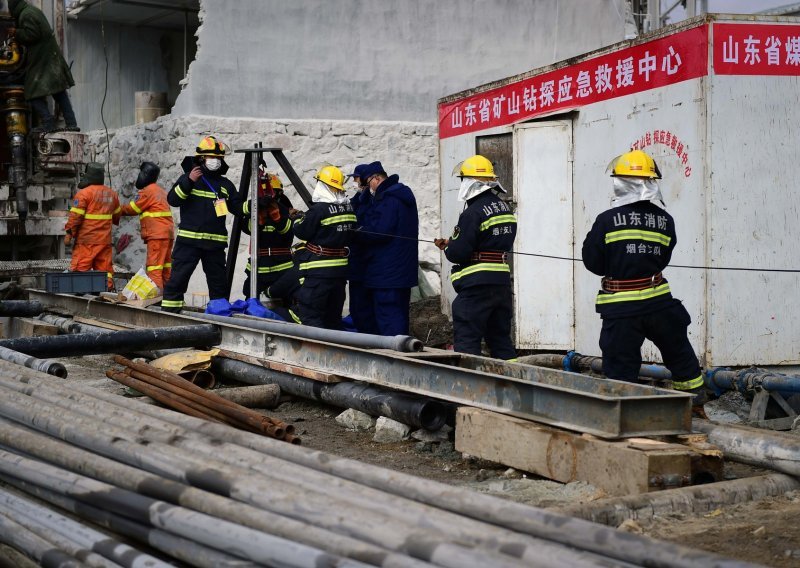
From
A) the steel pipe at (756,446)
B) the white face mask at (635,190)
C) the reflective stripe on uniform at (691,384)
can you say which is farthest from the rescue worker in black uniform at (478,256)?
the steel pipe at (756,446)

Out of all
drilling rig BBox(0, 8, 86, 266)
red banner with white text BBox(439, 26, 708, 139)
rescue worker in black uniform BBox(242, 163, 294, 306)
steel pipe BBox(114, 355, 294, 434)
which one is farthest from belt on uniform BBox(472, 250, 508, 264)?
drilling rig BBox(0, 8, 86, 266)

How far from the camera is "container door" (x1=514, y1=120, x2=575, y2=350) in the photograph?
10.3m

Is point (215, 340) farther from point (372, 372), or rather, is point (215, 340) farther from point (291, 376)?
point (372, 372)

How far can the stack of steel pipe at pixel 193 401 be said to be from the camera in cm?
606

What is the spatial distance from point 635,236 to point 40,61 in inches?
337

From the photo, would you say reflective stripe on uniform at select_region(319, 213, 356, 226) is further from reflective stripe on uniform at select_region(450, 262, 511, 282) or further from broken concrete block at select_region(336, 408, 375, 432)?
broken concrete block at select_region(336, 408, 375, 432)

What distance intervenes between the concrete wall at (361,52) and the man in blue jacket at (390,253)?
4806 millimetres

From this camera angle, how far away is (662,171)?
8.79 m

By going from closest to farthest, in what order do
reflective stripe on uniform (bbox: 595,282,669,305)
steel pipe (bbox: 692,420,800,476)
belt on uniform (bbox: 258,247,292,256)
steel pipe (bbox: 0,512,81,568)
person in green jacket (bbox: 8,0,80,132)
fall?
steel pipe (bbox: 0,512,81,568)
steel pipe (bbox: 692,420,800,476)
reflective stripe on uniform (bbox: 595,282,669,305)
belt on uniform (bbox: 258,247,292,256)
person in green jacket (bbox: 8,0,80,132)

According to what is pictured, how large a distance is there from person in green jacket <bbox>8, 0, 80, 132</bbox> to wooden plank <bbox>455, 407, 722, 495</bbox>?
27.7ft

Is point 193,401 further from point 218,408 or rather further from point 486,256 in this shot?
point 486,256

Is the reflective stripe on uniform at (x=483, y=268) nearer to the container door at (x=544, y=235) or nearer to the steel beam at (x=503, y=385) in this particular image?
the steel beam at (x=503, y=385)

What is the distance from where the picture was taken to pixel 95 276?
1130cm

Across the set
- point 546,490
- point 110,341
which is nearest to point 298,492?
point 546,490
